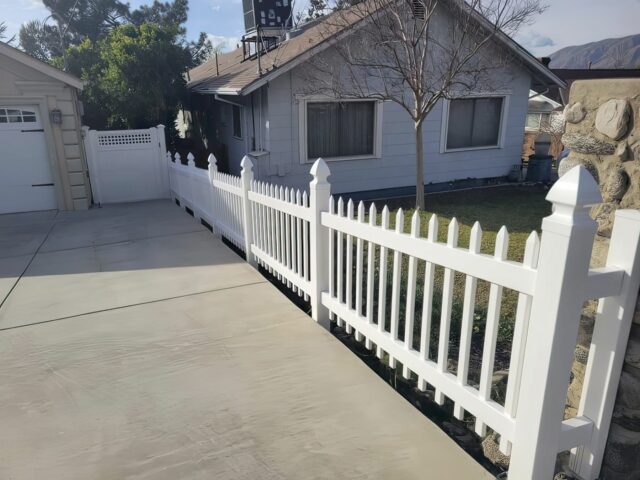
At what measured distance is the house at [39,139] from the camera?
8.73 meters

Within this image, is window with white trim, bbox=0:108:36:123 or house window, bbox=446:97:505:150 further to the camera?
house window, bbox=446:97:505:150

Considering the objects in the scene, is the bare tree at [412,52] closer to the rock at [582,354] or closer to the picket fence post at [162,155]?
the picket fence post at [162,155]

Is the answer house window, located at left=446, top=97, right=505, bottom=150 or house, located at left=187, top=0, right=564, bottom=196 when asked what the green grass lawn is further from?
house window, located at left=446, top=97, right=505, bottom=150

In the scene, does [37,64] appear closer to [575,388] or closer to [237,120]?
[237,120]

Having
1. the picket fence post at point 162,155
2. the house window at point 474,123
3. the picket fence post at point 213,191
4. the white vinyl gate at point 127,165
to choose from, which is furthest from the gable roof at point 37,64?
the house window at point 474,123

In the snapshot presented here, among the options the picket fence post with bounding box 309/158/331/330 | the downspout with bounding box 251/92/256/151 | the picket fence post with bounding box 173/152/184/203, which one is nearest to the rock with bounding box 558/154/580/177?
the picket fence post with bounding box 309/158/331/330

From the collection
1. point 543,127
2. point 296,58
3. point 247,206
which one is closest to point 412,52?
point 296,58

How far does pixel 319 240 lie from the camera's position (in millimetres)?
3930

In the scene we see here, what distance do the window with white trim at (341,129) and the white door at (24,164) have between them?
5409mm

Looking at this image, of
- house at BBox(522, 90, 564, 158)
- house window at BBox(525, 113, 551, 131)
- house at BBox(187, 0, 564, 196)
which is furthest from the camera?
house window at BBox(525, 113, 551, 131)

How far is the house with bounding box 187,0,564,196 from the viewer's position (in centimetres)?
990

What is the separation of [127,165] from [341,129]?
496cm

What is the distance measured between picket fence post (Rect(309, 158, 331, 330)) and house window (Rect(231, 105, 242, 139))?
8.20 meters

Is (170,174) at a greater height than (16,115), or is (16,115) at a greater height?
(16,115)
